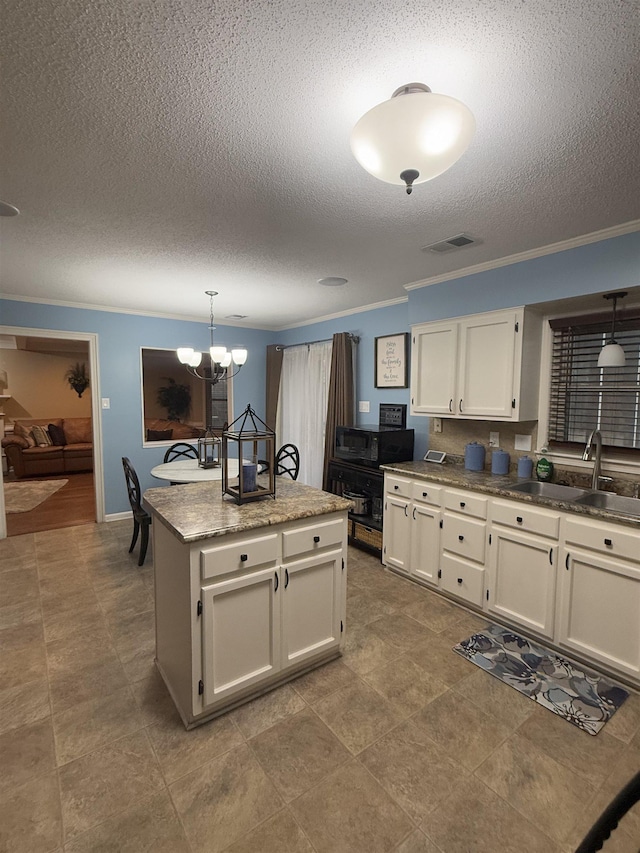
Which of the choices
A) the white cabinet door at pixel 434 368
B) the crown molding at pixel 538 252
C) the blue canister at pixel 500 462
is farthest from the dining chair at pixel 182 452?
the blue canister at pixel 500 462

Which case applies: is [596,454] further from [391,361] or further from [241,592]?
[241,592]

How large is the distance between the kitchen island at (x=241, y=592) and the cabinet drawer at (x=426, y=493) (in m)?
1.07

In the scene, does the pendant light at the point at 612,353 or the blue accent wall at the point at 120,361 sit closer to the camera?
the pendant light at the point at 612,353

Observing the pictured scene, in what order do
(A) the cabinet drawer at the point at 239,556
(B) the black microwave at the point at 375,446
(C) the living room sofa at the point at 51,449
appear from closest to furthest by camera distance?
1. (A) the cabinet drawer at the point at 239,556
2. (B) the black microwave at the point at 375,446
3. (C) the living room sofa at the point at 51,449

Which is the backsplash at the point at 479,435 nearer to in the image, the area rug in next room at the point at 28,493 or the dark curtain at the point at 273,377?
the dark curtain at the point at 273,377

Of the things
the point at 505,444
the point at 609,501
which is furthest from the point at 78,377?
the point at 609,501

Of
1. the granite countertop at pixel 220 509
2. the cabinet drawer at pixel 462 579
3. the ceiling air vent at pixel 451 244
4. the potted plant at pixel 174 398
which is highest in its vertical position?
the ceiling air vent at pixel 451 244

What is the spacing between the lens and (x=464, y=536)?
2.88 metres

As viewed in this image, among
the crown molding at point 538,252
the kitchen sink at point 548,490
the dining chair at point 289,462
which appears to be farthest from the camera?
the dining chair at point 289,462

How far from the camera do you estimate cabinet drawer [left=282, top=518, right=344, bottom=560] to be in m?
2.04

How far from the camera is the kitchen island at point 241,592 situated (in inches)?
70.8

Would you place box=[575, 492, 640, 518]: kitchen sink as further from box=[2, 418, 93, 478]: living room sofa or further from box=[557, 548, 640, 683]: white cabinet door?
box=[2, 418, 93, 478]: living room sofa

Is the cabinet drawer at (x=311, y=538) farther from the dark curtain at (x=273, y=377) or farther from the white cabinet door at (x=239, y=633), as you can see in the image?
the dark curtain at (x=273, y=377)

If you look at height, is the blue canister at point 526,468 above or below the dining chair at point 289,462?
above
